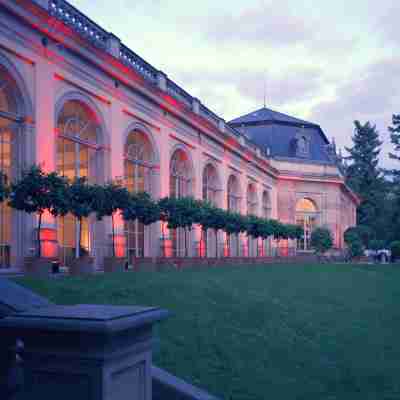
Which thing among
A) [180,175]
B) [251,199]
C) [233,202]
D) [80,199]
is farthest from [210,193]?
[80,199]

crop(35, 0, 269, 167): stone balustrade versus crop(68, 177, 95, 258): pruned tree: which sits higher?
crop(35, 0, 269, 167): stone balustrade

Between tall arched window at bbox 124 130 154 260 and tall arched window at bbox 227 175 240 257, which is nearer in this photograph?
tall arched window at bbox 124 130 154 260

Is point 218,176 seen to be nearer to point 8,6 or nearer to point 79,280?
point 8,6

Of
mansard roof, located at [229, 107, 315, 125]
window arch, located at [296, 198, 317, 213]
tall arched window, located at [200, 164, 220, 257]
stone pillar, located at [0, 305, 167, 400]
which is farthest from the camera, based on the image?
mansard roof, located at [229, 107, 315, 125]

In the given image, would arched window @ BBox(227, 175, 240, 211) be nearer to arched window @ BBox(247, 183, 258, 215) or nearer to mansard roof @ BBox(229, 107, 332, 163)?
arched window @ BBox(247, 183, 258, 215)

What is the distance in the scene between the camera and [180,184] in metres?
27.5

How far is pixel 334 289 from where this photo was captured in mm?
15320

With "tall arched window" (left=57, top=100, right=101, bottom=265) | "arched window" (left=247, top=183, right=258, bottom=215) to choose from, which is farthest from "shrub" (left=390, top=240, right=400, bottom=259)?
"tall arched window" (left=57, top=100, right=101, bottom=265)

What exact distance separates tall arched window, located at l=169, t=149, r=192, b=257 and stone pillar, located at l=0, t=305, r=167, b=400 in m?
22.6

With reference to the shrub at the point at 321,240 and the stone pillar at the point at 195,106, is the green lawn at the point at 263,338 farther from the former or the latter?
the shrub at the point at 321,240

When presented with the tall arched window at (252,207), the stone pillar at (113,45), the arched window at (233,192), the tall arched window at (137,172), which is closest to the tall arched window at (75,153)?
the tall arched window at (137,172)

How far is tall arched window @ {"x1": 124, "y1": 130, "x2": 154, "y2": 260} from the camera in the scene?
2233 centimetres

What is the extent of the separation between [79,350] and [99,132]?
689 inches

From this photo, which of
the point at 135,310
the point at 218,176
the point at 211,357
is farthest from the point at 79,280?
the point at 218,176
